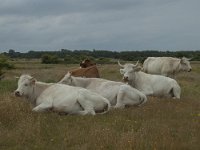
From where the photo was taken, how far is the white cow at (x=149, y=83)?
17.6 m

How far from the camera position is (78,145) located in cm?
883

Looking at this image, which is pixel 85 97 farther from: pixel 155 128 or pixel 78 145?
pixel 78 145

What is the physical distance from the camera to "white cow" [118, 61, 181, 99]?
1761 centimetres

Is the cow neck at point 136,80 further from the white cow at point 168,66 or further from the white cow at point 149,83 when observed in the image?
the white cow at point 168,66

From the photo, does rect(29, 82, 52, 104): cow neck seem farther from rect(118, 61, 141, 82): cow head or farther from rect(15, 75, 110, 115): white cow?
rect(118, 61, 141, 82): cow head

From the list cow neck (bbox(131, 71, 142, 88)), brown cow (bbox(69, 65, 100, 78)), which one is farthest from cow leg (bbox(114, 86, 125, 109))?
brown cow (bbox(69, 65, 100, 78))

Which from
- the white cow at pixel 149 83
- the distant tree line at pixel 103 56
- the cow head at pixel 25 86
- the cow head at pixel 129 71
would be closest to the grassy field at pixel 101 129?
the cow head at pixel 25 86

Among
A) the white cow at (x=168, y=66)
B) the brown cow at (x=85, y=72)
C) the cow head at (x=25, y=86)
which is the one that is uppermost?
the cow head at (x=25, y=86)

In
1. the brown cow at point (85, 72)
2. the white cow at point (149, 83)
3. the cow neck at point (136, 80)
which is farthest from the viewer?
the brown cow at point (85, 72)

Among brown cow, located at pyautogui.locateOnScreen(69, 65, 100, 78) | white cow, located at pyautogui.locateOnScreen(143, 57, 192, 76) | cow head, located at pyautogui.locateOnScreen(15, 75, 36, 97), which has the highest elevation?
cow head, located at pyautogui.locateOnScreen(15, 75, 36, 97)

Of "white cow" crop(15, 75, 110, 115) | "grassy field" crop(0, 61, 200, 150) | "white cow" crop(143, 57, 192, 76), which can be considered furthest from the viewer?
"white cow" crop(143, 57, 192, 76)

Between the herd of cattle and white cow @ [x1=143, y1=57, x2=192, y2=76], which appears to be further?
white cow @ [x1=143, y1=57, x2=192, y2=76]

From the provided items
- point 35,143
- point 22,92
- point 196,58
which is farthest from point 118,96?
point 196,58

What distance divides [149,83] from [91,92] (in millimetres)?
5553
